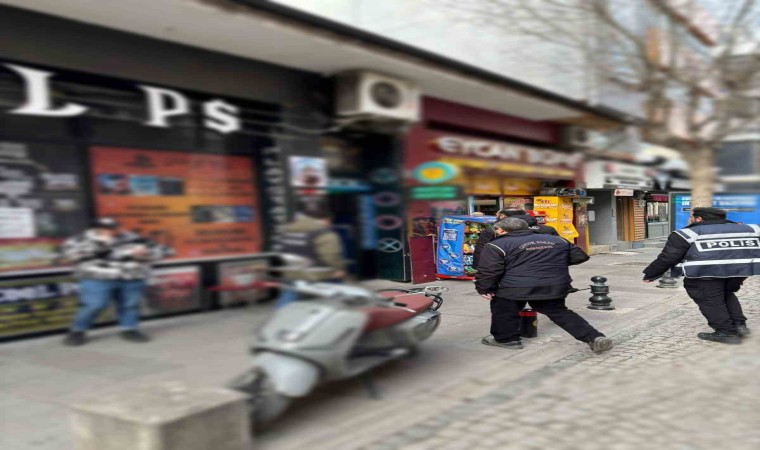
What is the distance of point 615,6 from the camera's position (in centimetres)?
776

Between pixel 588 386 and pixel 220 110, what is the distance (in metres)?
4.85

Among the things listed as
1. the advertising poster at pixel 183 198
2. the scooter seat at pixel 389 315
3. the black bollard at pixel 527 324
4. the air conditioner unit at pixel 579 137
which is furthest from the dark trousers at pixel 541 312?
the advertising poster at pixel 183 198

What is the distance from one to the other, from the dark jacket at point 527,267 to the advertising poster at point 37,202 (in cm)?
464

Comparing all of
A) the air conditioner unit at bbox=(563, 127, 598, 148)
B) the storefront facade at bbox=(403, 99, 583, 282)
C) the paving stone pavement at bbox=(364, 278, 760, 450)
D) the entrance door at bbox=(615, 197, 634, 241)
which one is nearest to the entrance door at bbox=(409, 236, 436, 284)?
the storefront facade at bbox=(403, 99, 583, 282)

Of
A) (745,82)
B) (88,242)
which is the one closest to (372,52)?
(88,242)

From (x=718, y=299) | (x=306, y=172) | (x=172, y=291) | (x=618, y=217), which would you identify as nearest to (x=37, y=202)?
(x=172, y=291)

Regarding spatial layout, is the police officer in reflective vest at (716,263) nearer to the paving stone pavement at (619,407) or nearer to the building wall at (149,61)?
the paving stone pavement at (619,407)

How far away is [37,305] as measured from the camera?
20.5 ft

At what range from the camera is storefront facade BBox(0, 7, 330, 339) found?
19.3 ft

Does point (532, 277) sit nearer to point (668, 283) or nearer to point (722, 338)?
point (722, 338)

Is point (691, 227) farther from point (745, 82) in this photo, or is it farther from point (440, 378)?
point (440, 378)

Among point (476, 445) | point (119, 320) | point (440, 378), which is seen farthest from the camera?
point (119, 320)

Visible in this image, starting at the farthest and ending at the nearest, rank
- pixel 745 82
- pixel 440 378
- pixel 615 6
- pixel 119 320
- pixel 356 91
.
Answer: pixel 356 91
pixel 615 6
pixel 745 82
pixel 119 320
pixel 440 378

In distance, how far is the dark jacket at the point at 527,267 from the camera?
218 inches
